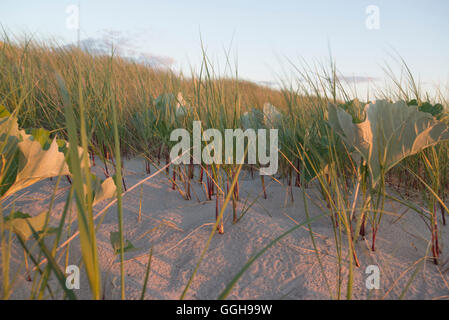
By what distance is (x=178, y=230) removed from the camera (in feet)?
3.85

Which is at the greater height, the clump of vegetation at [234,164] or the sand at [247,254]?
the clump of vegetation at [234,164]

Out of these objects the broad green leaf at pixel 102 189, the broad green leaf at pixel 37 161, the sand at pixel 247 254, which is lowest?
the sand at pixel 247 254

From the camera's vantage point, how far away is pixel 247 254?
3.39 ft

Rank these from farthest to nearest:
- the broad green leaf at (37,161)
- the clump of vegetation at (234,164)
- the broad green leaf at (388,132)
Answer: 1. the broad green leaf at (388,132)
2. the broad green leaf at (37,161)
3. the clump of vegetation at (234,164)

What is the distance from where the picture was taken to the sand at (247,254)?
89 centimetres

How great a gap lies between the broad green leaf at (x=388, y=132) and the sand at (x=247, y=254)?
26 centimetres

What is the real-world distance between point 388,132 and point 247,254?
0.66 metres

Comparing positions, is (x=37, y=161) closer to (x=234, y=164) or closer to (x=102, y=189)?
(x=102, y=189)

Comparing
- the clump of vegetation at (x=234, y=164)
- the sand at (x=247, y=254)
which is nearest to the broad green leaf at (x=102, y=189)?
the clump of vegetation at (x=234, y=164)

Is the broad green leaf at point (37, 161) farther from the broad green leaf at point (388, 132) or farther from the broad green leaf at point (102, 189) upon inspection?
the broad green leaf at point (388, 132)

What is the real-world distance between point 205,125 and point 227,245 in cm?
59

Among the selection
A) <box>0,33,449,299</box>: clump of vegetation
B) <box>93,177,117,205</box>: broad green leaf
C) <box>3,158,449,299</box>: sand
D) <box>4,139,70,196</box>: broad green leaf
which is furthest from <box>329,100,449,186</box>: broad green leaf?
<box>4,139,70,196</box>: broad green leaf
